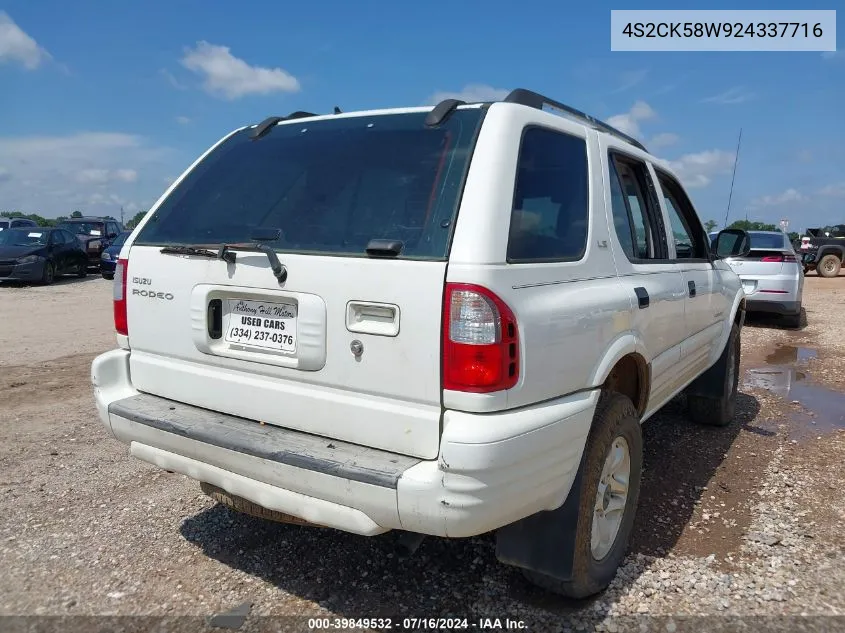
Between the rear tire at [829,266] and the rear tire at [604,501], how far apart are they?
23.7 meters

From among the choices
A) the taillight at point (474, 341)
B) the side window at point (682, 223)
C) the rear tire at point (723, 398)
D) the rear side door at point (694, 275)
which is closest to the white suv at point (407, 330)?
the taillight at point (474, 341)

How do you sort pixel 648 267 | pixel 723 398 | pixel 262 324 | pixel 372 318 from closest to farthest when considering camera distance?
pixel 372 318
pixel 262 324
pixel 648 267
pixel 723 398

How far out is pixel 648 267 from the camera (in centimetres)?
312

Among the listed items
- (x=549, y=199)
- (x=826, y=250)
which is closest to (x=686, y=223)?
(x=549, y=199)

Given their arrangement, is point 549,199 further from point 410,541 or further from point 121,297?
point 121,297

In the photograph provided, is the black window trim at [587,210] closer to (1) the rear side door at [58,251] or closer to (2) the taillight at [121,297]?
(2) the taillight at [121,297]

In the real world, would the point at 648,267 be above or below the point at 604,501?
above

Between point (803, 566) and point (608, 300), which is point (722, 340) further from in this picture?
point (608, 300)

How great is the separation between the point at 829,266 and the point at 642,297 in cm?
2380

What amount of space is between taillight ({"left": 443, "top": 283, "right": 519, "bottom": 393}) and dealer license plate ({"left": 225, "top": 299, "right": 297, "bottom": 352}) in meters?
0.64

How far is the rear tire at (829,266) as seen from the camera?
73.0ft

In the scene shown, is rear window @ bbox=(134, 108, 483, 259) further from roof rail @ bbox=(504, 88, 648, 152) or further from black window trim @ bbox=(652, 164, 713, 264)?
black window trim @ bbox=(652, 164, 713, 264)

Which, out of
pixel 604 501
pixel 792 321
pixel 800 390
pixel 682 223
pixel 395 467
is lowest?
pixel 800 390

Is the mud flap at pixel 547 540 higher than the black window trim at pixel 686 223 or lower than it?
lower
